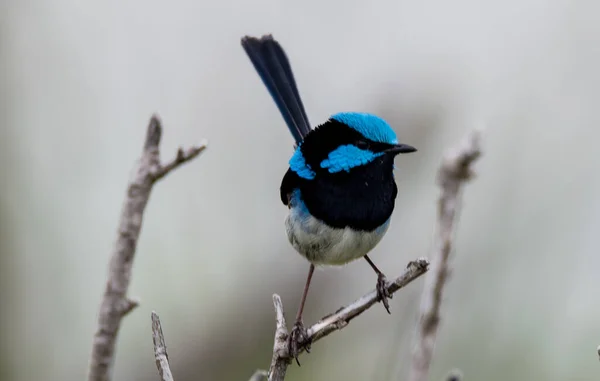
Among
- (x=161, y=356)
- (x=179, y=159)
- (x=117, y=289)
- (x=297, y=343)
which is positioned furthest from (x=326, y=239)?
(x=117, y=289)

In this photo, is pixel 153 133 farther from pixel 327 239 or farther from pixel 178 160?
pixel 327 239

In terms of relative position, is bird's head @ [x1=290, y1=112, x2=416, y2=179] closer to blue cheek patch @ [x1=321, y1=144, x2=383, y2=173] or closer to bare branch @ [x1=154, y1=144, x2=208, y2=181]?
blue cheek patch @ [x1=321, y1=144, x2=383, y2=173]

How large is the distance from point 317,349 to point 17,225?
6.30 feet

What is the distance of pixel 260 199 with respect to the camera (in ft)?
17.9

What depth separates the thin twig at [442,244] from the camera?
1.13 m

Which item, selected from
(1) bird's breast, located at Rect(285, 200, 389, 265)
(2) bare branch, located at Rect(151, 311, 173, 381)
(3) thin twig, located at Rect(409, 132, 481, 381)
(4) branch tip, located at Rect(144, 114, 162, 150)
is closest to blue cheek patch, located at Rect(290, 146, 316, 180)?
(1) bird's breast, located at Rect(285, 200, 389, 265)

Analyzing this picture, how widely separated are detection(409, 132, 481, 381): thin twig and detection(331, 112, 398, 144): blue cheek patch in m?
1.78

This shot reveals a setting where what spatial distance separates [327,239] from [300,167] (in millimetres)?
302

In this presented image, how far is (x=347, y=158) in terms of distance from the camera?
3053 mm

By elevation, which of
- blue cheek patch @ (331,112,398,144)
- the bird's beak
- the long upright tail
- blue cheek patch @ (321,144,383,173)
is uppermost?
the long upright tail

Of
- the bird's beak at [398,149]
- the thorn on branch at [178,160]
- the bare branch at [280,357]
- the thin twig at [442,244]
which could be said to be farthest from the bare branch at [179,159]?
the bird's beak at [398,149]

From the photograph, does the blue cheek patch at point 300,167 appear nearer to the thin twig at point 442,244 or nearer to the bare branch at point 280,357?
the bare branch at point 280,357

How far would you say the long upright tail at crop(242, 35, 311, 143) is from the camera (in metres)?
3.67

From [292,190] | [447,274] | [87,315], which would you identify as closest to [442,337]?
[292,190]
